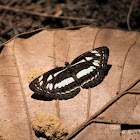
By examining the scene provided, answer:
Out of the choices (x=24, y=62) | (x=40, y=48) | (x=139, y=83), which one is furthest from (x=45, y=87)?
(x=139, y=83)

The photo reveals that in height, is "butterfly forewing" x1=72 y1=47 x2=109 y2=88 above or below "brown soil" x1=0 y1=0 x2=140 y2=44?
below

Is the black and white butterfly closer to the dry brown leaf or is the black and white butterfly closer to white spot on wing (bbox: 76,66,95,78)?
white spot on wing (bbox: 76,66,95,78)

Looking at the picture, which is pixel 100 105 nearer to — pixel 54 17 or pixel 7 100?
pixel 7 100

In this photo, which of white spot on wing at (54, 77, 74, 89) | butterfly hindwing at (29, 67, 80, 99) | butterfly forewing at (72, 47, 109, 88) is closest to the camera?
butterfly hindwing at (29, 67, 80, 99)

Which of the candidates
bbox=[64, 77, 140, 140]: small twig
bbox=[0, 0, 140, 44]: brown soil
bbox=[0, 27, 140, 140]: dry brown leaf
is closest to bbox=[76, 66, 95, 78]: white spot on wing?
bbox=[0, 27, 140, 140]: dry brown leaf

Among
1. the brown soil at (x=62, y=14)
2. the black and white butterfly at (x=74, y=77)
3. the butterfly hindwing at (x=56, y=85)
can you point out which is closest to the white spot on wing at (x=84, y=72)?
the black and white butterfly at (x=74, y=77)

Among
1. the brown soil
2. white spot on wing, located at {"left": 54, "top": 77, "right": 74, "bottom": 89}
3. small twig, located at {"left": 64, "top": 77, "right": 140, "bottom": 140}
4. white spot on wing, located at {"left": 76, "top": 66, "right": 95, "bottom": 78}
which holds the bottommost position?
small twig, located at {"left": 64, "top": 77, "right": 140, "bottom": 140}

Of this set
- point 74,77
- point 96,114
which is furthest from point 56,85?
point 96,114

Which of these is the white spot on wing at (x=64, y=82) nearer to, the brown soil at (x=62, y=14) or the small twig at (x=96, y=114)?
the small twig at (x=96, y=114)
